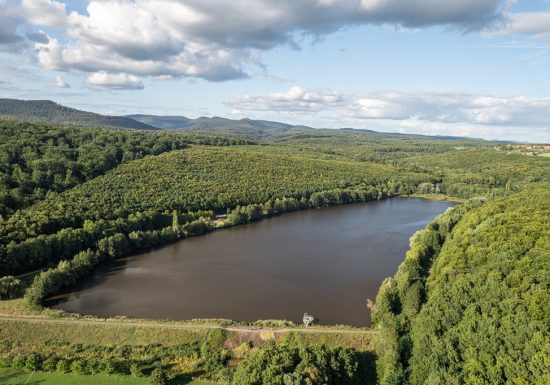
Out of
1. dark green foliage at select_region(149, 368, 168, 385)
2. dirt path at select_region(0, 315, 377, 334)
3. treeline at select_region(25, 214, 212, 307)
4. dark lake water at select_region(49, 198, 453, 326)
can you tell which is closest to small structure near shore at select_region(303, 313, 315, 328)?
dirt path at select_region(0, 315, 377, 334)

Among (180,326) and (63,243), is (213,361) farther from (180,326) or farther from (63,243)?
(63,243)

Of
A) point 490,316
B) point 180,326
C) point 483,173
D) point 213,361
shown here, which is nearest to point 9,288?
point 180,326

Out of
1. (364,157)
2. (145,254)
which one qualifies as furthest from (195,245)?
(364,157)

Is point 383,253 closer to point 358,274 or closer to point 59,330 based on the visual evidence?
point 358,274

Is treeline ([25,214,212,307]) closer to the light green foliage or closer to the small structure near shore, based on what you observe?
the light green foliage

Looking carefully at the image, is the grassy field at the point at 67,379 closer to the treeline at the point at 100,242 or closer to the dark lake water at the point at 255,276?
the dark lake water at the point at 255,276
